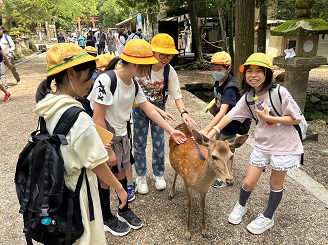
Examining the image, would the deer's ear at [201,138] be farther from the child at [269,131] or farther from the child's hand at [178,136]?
the child's hand at [178,136]

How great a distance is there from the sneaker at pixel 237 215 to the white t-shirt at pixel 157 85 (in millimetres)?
1333

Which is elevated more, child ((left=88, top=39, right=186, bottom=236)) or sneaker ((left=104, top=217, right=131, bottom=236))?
child ((left=88, top=39, right=186, bottom=236))

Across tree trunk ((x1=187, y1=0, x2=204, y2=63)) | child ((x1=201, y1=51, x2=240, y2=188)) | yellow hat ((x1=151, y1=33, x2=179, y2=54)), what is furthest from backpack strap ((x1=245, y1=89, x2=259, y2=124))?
tree trunk ((x1=187, y1=0, x2=204, y2=63))

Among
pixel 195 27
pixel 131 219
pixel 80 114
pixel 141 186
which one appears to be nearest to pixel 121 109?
pixel 80 114

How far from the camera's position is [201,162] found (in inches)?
104

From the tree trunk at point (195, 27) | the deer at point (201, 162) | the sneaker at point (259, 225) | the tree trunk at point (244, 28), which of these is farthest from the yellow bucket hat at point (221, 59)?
the tree trunk at point (195, 27)

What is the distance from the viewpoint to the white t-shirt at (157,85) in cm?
308

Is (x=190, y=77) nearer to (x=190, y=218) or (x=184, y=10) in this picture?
(x=184, y=10)

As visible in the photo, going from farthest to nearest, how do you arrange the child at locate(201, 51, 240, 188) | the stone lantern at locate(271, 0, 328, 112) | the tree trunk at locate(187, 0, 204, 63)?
the tree trunk at locate(187, 0, 204, 63)
the stone lantern at locate(271, 0, 328, 112)
the child at locate(201, 51, 240, 188)

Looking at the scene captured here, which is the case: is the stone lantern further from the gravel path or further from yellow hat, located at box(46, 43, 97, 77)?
yellow hat, located at box(46, 43, 97, 77)

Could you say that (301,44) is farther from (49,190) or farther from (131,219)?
(49,190)

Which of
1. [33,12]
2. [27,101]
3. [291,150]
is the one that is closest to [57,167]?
[291,150]

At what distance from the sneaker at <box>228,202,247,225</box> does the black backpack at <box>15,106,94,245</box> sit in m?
1.72

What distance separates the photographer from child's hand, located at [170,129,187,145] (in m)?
2.84
